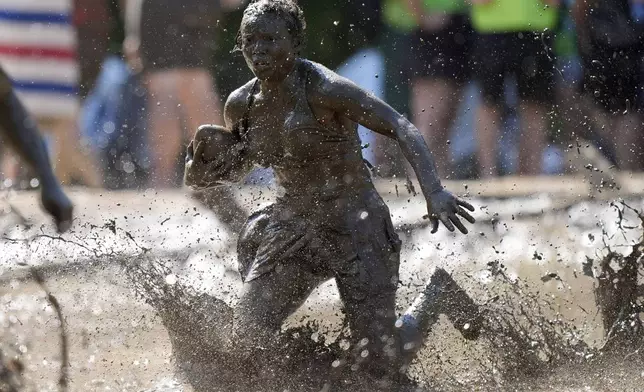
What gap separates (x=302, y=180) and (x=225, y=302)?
639 mm

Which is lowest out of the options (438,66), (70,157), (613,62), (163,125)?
(70,157)

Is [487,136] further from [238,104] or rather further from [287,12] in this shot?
[287,12]

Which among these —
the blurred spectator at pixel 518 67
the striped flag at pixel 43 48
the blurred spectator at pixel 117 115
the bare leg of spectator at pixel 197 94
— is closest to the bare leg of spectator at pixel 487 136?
the blurred spectator at pixel 518 67

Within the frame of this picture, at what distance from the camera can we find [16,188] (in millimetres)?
9656

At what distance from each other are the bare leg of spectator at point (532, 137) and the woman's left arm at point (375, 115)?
16.3 feet

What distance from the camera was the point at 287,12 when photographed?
5.06 m

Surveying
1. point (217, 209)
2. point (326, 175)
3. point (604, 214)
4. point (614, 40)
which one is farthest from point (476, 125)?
point (326, 175)

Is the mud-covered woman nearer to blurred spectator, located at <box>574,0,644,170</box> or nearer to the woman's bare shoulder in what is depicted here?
the woman's bare shoulder

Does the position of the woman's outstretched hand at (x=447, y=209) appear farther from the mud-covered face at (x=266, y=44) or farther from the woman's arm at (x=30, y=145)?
the woman's arm at (x=30, y=145)

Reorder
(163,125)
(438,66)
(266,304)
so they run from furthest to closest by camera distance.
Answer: (438,66)
(163,125)
(266,304)

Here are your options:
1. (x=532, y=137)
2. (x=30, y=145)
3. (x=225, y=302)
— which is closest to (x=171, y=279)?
(x=225, y=302)

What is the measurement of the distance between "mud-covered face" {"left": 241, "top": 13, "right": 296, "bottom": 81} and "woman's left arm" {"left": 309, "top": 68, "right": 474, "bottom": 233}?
161 millimetres

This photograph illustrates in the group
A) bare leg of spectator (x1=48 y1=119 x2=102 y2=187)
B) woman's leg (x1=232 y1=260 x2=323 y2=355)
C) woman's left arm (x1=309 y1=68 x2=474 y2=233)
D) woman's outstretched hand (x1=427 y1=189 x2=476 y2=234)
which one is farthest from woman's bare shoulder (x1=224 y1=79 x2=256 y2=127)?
bare leg of spectator (x1=48 y1=119 x2=102 y2=187)

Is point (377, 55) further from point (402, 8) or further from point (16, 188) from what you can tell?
point (16, 188)
